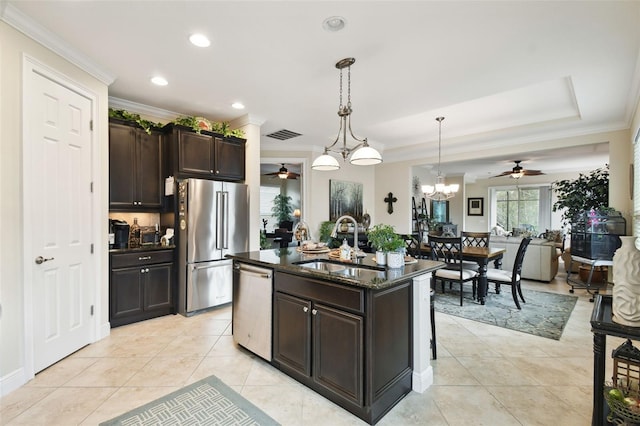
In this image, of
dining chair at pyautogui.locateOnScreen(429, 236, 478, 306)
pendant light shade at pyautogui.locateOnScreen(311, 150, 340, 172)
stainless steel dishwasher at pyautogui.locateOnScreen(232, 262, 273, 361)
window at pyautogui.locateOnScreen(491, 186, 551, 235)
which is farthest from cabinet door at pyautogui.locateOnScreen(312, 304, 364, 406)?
window at pyautogui.locateOnScreen(491, 186, 551, 235)

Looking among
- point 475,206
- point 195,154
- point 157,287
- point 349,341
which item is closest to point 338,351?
point 349,341

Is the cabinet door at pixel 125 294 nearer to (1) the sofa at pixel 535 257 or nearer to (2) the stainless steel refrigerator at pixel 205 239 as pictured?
(2) the stainless steel refrigerator at pixel 205 239

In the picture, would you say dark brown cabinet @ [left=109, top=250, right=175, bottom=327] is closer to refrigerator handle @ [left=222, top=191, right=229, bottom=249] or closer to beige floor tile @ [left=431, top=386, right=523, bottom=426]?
refrigerator handle @ [left=222, top=191, right=229, bottom=249]

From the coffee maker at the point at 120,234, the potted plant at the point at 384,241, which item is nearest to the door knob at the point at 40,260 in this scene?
the coffee maker at the point at 120,234

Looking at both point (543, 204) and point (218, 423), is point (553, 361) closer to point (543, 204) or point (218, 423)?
point (218, 423)

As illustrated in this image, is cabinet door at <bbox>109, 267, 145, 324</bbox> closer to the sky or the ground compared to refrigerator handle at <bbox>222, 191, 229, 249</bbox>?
closer to the ground

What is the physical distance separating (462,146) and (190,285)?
538 cm

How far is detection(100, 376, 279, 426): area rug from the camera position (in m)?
1.84

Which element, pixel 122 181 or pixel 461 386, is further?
pixel 122 181

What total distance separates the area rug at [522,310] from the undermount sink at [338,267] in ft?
7.22

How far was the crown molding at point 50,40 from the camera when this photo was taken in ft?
7.04

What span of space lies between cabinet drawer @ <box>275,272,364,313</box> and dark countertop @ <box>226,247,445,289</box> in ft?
0.15

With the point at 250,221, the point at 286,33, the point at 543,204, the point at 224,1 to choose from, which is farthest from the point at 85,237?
the point at 543,204

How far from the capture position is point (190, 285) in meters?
3.76
